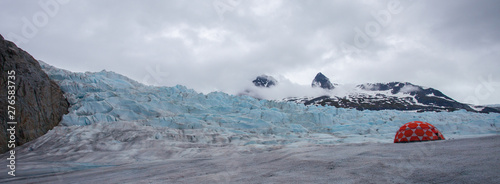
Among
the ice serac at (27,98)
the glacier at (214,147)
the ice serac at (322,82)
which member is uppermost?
the ice serac at (322,82)

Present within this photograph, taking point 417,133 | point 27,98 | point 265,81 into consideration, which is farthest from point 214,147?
point 265,81

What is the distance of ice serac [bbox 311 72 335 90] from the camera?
130312 millimetres

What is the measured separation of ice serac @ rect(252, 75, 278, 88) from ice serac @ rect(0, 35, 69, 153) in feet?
430

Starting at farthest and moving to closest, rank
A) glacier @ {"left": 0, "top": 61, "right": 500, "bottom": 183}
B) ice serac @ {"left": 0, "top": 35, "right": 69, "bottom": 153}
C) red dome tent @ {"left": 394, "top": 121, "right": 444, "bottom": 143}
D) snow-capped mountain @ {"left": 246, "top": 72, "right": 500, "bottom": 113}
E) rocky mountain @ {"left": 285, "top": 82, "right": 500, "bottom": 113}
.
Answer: snow-capped mountain @ {"left": 246, "top": 72, "right": 500, "bottom": 113}, rocky mountain @ {"left": 285, "top": 82, "right": 500, "bottom": 113}, ice serac @ {"left": 0, "top": 35, "right": 69, "bottom": 153}, red dome tent @ {"left": 394, "top": 121, "right": 444, "bottom": 143}, glacier @ {"left": 0, "top": 61, "right": 500, "bottom": 183}

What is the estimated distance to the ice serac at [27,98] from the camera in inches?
447

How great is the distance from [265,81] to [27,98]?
5507 inches

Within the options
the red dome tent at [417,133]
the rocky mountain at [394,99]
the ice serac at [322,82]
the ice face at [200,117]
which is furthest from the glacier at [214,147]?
the ice serac at [322,82]

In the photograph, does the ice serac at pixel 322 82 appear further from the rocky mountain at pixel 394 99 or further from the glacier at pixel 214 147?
the glacier at pixel 214 147

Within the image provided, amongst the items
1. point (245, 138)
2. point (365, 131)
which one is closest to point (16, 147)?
point (245, 138)

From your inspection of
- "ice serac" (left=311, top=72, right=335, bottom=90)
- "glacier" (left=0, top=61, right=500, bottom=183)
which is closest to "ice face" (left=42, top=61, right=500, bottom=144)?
"glacier" (left=0, top=61, right=500, bottom=183)

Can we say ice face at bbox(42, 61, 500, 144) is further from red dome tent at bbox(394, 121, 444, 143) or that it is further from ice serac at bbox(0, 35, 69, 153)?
red dome tent at bbox(394, 121, 444, 143)

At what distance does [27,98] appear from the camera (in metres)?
12.3

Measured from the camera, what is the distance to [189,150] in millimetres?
10773

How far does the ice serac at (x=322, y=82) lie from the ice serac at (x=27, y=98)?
124 m
